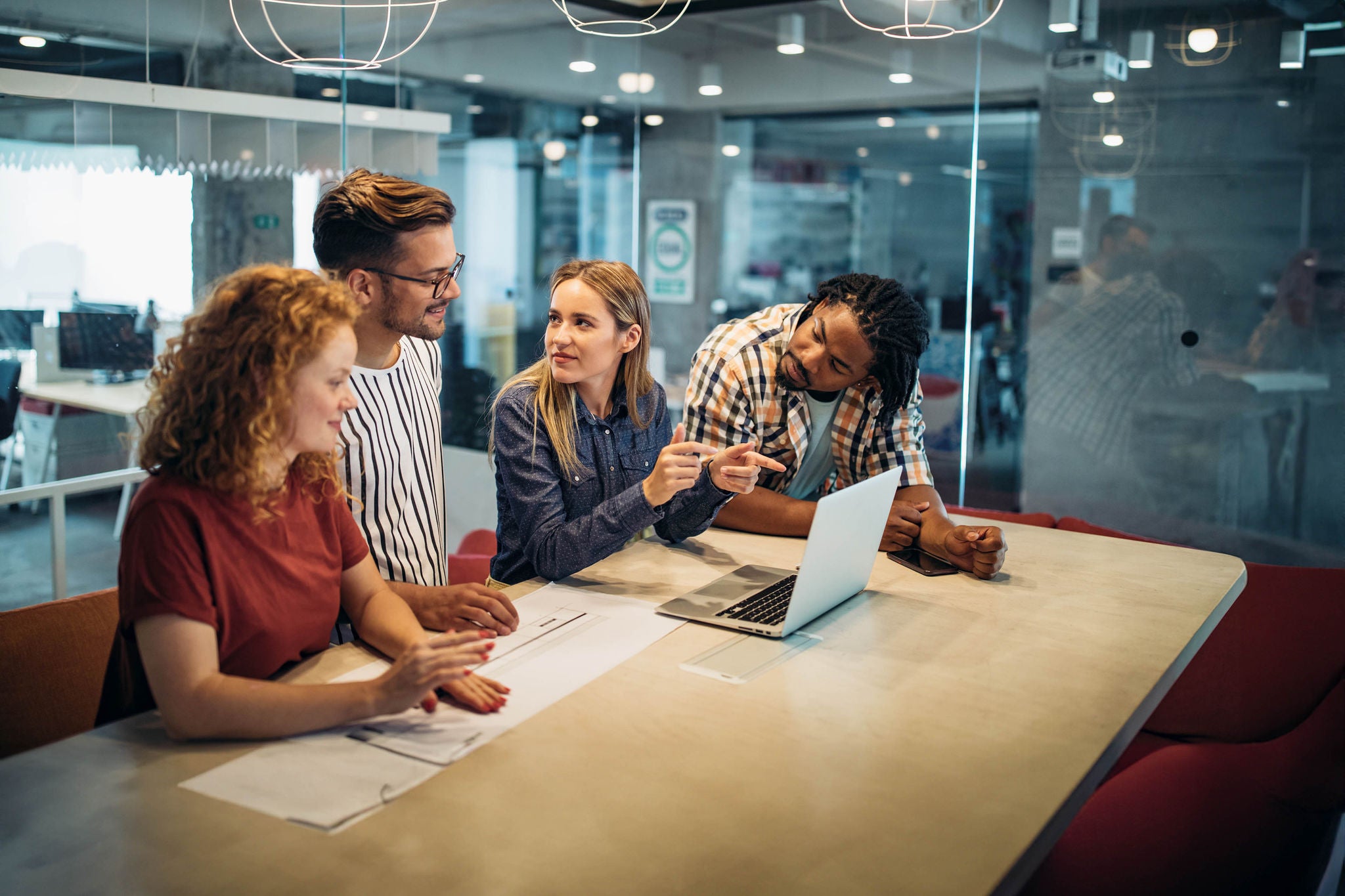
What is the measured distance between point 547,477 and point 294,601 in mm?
650

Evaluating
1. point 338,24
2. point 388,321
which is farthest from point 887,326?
point 338,24

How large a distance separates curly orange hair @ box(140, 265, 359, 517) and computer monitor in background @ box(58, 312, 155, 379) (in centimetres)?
249

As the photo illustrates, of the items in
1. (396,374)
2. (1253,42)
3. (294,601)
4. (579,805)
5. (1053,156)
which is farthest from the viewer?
(1053,156)

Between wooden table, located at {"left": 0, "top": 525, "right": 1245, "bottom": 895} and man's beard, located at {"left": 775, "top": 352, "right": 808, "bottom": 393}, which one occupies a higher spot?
man's beard, located at {"left": 775, "top": 352, "right": 808, "bottom": 393}

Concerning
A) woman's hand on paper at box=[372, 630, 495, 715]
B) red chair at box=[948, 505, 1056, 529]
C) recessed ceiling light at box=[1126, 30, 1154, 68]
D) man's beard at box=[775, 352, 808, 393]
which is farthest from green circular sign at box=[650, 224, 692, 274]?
woman's hand on paper at box=[372, 630, 495, 715]

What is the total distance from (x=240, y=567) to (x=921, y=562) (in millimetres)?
1331

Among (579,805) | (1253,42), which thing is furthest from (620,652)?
(1253,42)

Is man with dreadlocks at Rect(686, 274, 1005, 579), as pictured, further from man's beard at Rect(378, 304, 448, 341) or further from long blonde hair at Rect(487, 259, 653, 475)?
man's beard at Rect(378, 304, 448, 341)

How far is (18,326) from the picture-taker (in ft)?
11.1

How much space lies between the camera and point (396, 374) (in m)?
2.02

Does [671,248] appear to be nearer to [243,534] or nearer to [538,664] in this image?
[538,664]

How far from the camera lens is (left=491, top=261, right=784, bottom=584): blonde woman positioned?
6.31 feet

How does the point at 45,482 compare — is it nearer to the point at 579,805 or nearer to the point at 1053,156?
the point at 579,805

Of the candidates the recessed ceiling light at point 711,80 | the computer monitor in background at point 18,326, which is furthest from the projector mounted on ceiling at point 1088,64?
the computer monitor in background at point 18,326
